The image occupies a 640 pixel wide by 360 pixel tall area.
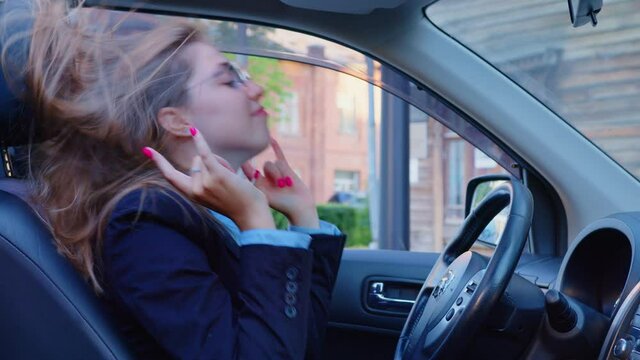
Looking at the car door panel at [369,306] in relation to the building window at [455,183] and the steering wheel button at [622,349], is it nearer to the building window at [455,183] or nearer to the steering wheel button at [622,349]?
the steering wheel button at [622,349]

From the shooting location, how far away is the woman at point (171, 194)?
126 cm

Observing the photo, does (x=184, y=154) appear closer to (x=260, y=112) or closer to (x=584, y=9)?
(x=260, y=112)

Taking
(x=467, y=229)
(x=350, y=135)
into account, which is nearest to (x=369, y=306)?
(x=467, y=229)

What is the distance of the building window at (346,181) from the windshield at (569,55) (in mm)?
7295

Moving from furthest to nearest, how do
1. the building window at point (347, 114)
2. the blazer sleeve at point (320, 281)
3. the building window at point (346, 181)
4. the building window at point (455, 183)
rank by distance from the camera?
the building window at point (346, 181), the building window at point (347, 114), the building window at point (455, 183), the blazer sleeve at point (320, 281)

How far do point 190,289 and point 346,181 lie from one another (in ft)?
29.5

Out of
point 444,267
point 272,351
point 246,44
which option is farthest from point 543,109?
point 272,351

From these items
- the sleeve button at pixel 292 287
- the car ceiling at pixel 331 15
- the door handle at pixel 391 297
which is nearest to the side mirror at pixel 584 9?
the car ceiling at pixel 331 15

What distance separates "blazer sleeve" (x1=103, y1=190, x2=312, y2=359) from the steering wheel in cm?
27

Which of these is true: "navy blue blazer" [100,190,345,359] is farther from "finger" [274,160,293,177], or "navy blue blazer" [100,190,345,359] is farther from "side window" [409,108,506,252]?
"side window" [409,108,506,252]

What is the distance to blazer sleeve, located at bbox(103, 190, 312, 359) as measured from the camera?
124cm

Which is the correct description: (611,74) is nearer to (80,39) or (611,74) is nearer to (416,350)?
(416,350)

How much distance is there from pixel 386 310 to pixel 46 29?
4.23 feet

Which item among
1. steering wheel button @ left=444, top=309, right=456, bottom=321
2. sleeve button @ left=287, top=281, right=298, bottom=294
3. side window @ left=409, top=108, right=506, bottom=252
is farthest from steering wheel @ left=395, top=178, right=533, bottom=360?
side window @ left=409, top=108, right=506, bottom=252
